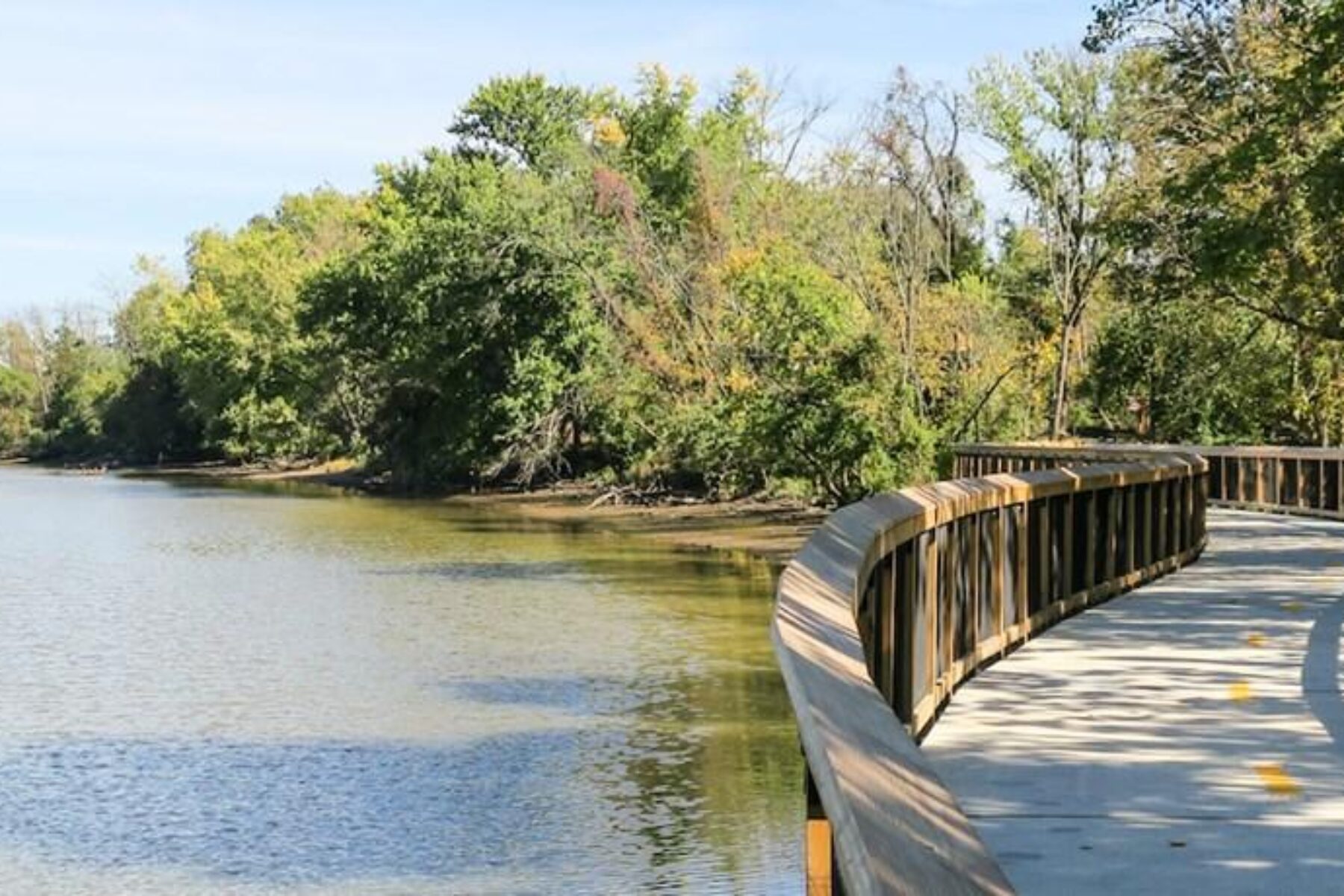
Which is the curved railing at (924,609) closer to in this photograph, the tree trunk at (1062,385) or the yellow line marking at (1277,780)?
the yellow line marking at (1277,780)

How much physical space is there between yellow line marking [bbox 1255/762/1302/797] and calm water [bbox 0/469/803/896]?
375 centimetres

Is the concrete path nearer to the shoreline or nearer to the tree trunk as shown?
the shoreline

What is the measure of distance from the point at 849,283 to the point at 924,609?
36364mm

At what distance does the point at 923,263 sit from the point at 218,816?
112ft

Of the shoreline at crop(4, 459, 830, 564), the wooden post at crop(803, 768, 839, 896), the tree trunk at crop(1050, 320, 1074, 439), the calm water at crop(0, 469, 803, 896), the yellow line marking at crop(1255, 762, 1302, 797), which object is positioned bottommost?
the calm water at crop(0, 469, 803, 896)

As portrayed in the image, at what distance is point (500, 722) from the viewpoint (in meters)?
16.8

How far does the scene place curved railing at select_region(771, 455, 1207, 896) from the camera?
2.76m

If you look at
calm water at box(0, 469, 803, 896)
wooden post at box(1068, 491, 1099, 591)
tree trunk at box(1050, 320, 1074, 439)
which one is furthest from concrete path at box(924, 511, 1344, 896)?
tree trunk at box(1050, 320, 1074, 439)

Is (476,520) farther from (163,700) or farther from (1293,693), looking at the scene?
(1293,693)

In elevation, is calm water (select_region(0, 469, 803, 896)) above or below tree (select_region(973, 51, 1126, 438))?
below

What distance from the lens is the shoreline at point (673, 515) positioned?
128ft

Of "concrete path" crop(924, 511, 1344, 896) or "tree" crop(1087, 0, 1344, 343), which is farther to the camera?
"tree" crop(1087, 0, 1344, 343)

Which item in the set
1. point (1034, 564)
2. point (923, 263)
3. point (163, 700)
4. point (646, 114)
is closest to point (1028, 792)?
point (1034, 564)

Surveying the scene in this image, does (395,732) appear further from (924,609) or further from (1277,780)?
(1277,780)
